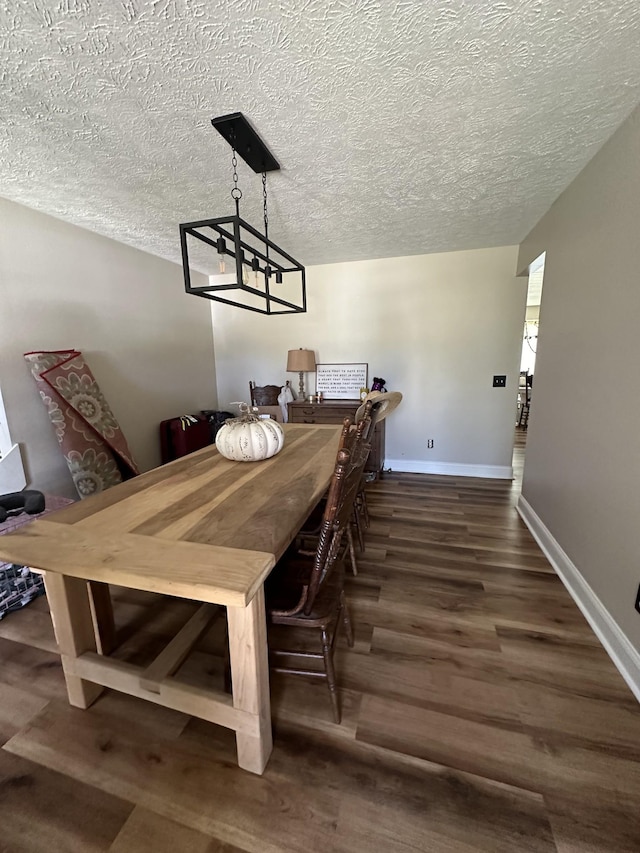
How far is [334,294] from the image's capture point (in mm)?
3941

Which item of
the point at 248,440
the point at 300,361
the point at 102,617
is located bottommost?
the point at 102,617

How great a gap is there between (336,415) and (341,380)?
0.58 metres

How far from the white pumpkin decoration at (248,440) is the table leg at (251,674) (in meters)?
0.86

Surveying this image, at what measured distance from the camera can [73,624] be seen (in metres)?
1.24

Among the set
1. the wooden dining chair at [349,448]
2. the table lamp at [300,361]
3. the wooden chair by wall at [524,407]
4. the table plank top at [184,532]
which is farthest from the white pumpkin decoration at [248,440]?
the wooden chair by wall at [524,407]

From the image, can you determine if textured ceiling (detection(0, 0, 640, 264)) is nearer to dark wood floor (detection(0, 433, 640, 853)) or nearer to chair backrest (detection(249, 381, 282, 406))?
chair backrest (detection(249, 381, 282, 406))

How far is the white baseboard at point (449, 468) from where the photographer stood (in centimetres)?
373

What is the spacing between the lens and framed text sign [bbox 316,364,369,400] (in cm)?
404

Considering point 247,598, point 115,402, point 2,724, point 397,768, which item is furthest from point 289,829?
Answer: point 115,402

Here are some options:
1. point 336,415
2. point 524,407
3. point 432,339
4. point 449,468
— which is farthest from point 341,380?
point 524,407

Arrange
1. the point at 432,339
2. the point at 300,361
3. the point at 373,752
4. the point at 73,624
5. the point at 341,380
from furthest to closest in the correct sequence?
1. the point at 341,380
2. the point at 300,361
3. the point at 432,339
4. the point at 73,624
5. the point at 373,752

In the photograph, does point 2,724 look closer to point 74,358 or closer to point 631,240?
point 74,358

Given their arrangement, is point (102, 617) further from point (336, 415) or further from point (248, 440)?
point (336, 415)

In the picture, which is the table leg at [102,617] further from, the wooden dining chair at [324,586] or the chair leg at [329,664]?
the chair leg at [329,664]
